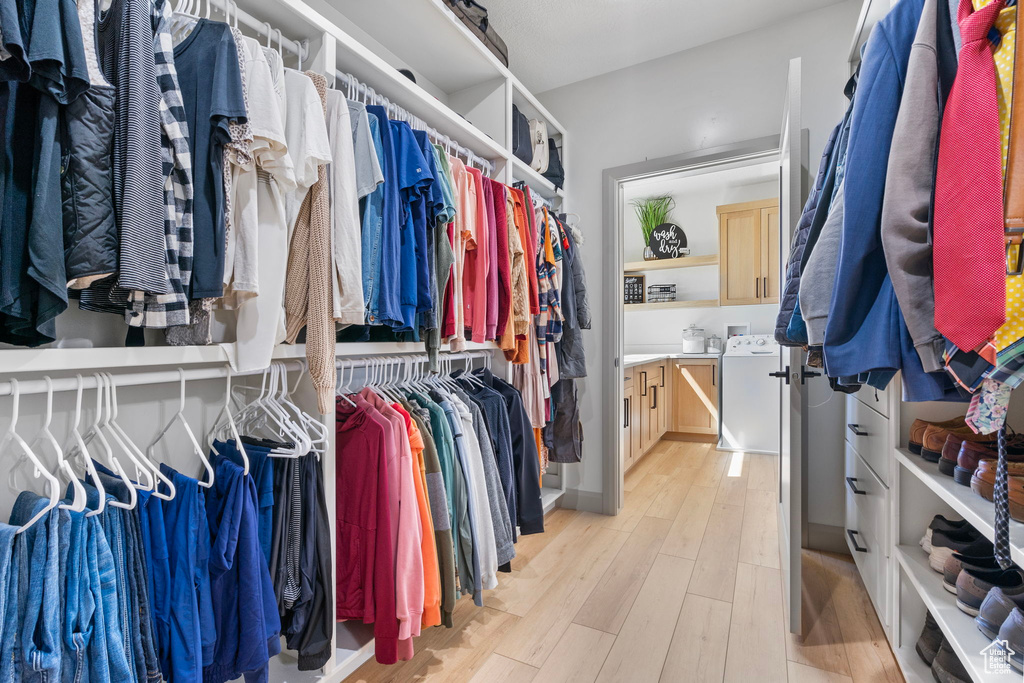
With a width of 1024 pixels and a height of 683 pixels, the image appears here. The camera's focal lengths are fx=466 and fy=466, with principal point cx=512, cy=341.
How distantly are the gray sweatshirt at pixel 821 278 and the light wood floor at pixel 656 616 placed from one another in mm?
1195

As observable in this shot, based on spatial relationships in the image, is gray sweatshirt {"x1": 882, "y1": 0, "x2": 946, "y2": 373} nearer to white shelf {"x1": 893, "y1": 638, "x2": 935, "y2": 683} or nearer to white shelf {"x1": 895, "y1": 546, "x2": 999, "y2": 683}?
white shelf {"x1": 895, "y1": 546, "x2": 999, "y2": 683}

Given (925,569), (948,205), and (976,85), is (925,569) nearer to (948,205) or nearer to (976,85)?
(948,205)

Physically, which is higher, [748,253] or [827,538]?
[748,253]

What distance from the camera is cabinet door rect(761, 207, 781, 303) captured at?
4477mm

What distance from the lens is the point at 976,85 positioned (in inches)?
29.0

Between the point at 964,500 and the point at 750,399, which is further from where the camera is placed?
the point at 750,399

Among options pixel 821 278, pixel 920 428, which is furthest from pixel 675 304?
pixel 821 278

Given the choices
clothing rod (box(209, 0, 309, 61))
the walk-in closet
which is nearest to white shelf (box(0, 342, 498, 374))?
the walk-in closet

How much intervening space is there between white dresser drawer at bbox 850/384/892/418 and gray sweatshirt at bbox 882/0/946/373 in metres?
0.80

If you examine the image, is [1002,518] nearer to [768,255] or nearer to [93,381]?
[93,381]

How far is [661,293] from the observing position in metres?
5.36

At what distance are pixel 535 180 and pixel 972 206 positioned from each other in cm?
219

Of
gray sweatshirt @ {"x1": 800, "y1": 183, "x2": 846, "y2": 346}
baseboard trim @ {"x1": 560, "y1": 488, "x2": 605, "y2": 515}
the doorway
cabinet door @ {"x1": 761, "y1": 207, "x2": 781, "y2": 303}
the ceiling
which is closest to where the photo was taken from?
gray sweatshirt @ {"x1": 800, "y1": 183, "x2": 846, "y2": 346}

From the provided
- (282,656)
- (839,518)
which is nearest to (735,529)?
(839,518)
